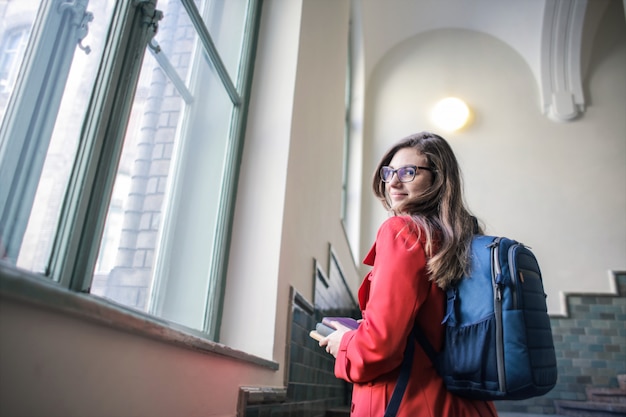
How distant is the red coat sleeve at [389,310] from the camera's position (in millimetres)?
845

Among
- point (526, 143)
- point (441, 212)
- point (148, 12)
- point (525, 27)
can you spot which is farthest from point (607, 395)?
point (148, 12)

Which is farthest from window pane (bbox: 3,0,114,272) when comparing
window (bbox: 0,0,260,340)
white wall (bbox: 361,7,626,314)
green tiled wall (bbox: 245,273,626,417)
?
white wall (bbox: 361,7,626,314)

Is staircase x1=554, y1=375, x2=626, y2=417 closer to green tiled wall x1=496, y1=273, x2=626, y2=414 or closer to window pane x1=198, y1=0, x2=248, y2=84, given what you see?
green tiled wall x1=496, y1=273, x2=626, y2=414

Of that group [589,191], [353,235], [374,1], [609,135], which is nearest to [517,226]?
[589,191]

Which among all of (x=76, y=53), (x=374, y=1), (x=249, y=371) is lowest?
(x=249, y=371)

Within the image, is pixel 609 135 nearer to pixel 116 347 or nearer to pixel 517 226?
pixel 517 226

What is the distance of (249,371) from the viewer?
1.51 metres

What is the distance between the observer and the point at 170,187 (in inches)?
57.6

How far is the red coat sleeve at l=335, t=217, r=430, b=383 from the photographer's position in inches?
33.3

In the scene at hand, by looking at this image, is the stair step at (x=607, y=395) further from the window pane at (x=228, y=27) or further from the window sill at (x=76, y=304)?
the window sill at (x=76, y=304)

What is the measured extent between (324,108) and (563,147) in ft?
12.8

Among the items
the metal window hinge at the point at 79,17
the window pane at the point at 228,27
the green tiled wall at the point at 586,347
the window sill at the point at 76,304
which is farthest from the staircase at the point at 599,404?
the metal window hinge at the point at 79,17

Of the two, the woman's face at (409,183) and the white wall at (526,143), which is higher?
the white wall at (526,143)

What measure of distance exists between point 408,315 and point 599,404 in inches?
169
